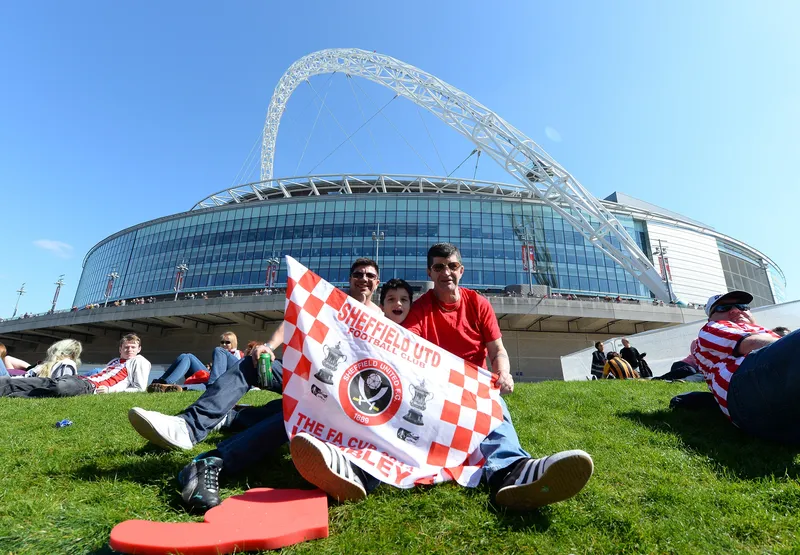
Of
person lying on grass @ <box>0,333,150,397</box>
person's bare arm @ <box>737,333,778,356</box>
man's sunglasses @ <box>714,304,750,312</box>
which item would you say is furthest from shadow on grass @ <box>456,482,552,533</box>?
person lying on grass @ <box>0,333,150,397</box>

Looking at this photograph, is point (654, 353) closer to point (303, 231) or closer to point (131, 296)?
point (303, 231)

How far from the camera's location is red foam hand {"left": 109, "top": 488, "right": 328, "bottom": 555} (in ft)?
6.22

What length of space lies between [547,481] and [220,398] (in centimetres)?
266

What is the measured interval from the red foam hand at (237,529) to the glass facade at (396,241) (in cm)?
4763

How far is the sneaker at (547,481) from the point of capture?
2.16 meters

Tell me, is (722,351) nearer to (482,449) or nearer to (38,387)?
(482,449)

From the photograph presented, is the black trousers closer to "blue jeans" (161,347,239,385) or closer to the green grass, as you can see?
"blue jeans" (161,347,239,385)

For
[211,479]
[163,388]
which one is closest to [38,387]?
[163,388]

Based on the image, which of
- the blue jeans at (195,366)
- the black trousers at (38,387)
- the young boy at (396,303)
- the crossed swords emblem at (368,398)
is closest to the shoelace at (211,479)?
the crossed swords emblem at (368,398)

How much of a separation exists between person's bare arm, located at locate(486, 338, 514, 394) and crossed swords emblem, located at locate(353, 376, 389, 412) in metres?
0.96

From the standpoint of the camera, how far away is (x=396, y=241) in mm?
53031

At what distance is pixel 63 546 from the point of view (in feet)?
6.84

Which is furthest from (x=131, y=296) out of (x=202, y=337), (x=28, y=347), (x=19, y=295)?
(x=19, y=295)

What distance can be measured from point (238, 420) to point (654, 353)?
1702 cm
